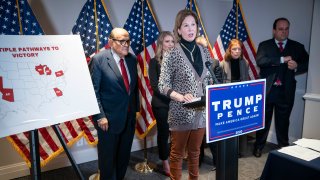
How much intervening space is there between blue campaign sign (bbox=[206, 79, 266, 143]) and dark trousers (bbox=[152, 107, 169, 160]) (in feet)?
4.67

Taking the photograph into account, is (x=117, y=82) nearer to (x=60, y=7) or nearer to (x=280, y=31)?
(x=60, y=7)

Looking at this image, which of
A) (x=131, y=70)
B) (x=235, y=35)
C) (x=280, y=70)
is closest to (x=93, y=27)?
(x=131, y=70)

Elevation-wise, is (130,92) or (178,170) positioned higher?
(130,92)

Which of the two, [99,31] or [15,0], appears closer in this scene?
[15,0]

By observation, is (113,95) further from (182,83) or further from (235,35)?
(235,35)

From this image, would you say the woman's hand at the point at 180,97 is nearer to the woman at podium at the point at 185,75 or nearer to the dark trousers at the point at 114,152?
the woman at podium at the point at 185,75

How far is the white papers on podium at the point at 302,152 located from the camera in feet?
4.57

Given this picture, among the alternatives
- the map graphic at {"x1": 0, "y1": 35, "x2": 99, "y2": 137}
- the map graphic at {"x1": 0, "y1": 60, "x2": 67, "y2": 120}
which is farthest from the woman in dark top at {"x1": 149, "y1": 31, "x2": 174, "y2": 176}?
the map graphic at {"x1": 0, "y1": 60, "x2": 67, "y2": 120}

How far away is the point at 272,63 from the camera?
3219mm

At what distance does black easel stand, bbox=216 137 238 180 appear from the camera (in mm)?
1334

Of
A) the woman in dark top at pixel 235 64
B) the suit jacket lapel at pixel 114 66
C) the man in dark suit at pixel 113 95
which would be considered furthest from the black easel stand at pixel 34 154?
the woman in dark top at pixel 235 64

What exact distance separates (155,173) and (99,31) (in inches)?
68.5

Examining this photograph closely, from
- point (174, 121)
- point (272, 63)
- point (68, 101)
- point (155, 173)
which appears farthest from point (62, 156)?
point (272, 63)

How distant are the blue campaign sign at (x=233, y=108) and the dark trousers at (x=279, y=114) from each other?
7.11 feet
